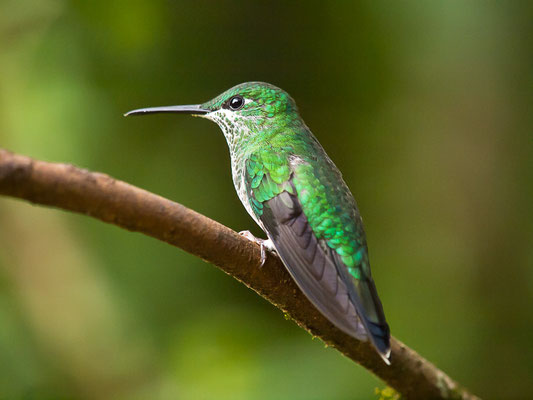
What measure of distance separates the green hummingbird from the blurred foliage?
1451mm

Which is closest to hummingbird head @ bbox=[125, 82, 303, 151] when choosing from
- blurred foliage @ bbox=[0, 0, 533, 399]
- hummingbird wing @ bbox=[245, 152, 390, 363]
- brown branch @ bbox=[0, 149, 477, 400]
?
hummingbird wing @ bbox=[245, 152, 390, 363]

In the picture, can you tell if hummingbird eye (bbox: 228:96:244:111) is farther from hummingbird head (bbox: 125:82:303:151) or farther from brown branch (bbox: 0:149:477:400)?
brown branch (bbox: 0:149:477:400)

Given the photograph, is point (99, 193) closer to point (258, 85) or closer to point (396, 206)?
point (258, 85)

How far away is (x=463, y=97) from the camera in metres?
5.57

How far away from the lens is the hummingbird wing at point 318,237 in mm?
2387

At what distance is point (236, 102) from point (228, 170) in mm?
1584

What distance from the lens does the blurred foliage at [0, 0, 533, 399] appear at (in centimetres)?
445

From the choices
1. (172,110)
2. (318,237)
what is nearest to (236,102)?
(172,110)

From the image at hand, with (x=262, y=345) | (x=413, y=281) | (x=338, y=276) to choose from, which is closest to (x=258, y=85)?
(x=338, y=276)

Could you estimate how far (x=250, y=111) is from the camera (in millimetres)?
3490

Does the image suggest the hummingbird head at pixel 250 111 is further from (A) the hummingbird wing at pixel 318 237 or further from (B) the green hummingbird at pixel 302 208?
(A) the hummingbird wing at pixel 318 237

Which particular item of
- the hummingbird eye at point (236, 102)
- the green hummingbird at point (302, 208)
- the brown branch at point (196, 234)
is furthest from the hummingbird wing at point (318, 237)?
the hummingbird eye at point (236, 102)

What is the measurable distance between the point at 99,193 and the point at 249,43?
361 cm

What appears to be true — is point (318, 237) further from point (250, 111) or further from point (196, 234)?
point (250, 111)
